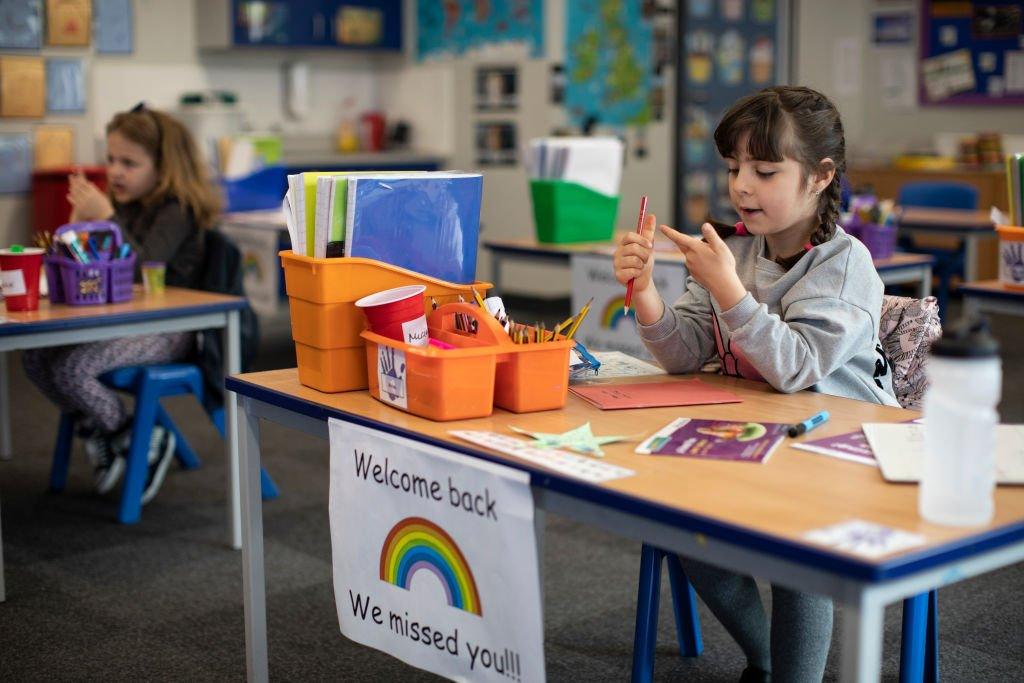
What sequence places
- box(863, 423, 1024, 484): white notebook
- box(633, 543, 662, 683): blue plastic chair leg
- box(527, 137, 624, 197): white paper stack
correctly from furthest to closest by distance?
box(527, 137, 624, 197): white paper stack → box(633, 543, 662, 683): blue plastic chair leg → box(863, 423, 1024, 484): white notebook

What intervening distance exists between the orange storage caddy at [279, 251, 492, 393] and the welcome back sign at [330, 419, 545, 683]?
128 mm

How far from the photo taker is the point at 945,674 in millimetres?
2301

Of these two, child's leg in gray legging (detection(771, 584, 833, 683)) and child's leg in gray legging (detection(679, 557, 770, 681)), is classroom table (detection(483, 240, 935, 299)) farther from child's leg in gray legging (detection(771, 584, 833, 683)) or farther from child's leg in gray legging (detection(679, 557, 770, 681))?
child's leg in gray legging (detection(771, 584, 833, 683))

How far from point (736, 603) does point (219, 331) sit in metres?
1.75

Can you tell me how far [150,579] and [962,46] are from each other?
632cm

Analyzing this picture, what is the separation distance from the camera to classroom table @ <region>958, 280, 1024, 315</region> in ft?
9.97

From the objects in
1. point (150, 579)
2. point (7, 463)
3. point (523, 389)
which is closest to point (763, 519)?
point (523, 389)

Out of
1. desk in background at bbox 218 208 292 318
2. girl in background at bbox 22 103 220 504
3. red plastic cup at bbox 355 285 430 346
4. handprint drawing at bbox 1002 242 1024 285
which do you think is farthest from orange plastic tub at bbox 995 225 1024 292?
desk in background at bbox 218 208 292 318

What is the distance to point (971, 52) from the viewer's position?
745 centimetres

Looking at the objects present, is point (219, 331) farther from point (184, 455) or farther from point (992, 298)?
point (992, 298)

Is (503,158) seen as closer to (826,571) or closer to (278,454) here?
(278,454)

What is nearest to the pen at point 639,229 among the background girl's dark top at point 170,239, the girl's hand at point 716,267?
the girl's hand at point 716,267

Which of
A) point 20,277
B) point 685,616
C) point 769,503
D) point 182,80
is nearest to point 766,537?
point 769,503

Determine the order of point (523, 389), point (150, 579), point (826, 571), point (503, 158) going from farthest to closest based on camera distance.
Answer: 1. point (503, 158)
2. point (150, 579)
3. point (523, 389)
4. point (826, 571)
